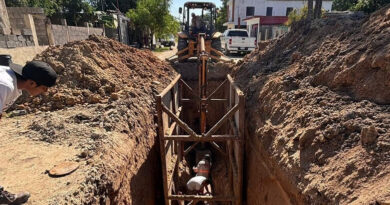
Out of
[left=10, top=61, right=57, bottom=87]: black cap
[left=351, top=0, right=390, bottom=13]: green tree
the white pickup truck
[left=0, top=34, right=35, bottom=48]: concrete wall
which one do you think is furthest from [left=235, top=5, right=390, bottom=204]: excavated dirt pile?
the white pickup truck

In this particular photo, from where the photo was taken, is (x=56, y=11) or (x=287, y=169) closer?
(x=287, y=169)

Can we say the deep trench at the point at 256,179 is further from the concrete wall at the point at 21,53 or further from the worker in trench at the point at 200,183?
the concrete wall at the point at 21,53

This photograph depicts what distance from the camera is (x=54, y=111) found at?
5.11 meters

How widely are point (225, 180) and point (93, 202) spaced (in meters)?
4.09

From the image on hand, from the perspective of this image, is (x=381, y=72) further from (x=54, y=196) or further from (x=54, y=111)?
(x=54, y=111)

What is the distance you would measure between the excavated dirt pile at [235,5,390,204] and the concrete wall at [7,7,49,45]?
25.4ft

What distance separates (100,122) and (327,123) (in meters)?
3.57

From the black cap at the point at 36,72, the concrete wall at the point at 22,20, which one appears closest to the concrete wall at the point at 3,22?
the concrete wall at the point at 22,20

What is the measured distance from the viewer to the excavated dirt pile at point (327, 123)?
237cm

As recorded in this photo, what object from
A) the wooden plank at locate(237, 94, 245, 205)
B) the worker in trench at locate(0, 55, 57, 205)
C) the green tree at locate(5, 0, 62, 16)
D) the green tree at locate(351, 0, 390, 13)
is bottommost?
the wooden plank at locate(237, 94, 245, 205)

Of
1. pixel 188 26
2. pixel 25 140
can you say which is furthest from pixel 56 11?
pixel 25 140

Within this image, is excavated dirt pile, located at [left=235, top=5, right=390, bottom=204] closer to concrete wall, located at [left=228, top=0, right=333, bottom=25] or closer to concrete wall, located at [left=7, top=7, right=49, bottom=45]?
concrete wall, located at [left=7, top=7, right=49, bottom=45]

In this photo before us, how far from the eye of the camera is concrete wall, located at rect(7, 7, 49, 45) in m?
8.26

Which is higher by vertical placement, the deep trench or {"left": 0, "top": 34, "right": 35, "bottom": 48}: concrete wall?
{"left": 0, "top": 34, "right": 35, "bottom": 48}: concrete wall
